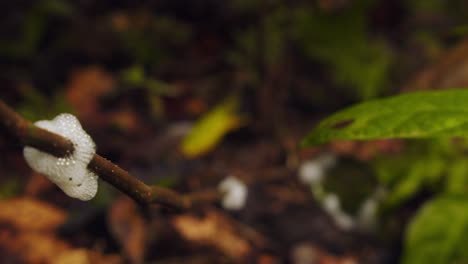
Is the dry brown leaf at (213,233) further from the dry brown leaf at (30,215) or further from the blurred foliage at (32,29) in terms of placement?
the blurred foliage at (32,29)

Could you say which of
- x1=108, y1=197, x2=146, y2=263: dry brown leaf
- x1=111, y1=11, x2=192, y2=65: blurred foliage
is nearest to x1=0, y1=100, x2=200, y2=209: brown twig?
x1=108, y1=197, x2=146, y2=263: dry brown leaf

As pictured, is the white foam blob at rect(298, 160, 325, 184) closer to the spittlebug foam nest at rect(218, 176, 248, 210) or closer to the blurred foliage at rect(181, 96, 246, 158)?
the spittlebug foam nest at rect(218, 176, 248, 210)

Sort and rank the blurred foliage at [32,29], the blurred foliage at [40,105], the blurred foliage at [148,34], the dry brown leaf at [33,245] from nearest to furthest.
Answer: the dry brown leaf at [33,245]
the blurred foliage at [40,105]
the blurred foliage at [32,29]
the blurred foliage at [148,34]

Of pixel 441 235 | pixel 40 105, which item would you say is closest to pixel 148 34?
pixel 40 105

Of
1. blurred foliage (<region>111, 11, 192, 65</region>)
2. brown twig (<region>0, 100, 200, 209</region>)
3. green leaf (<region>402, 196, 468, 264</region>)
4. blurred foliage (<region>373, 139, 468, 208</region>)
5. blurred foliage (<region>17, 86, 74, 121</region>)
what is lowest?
brown twig (<region>0, 100, 200, 209</region>)

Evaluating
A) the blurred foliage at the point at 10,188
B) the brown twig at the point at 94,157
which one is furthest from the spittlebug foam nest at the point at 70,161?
the blurred foliage at the point at 10,188
